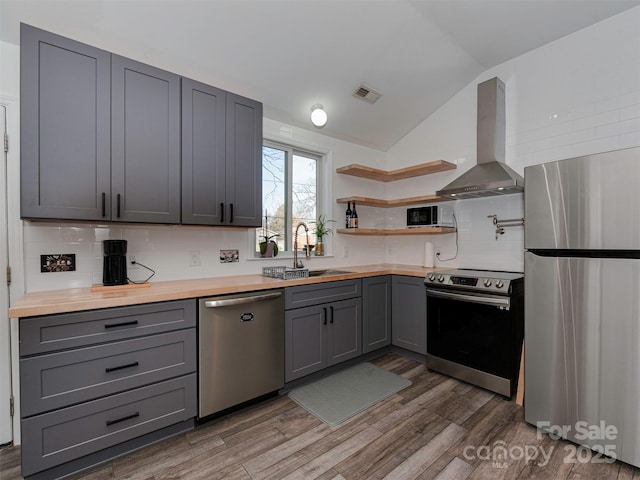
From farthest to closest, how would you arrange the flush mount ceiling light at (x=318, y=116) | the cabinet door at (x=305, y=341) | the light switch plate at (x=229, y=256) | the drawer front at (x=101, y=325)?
the flush mount ceiling light at (x=318, y=116) → the light switch plate at (x=229, y=256) → the cabinet door at (x=305, y=341) → the drawer front at (x=101, y=325)

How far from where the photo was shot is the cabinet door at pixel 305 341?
99.3 inches

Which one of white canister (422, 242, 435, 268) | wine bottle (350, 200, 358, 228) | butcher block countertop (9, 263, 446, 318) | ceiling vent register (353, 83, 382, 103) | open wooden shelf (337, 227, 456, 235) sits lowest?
butcher block countertop (9, 263, 446, 318)

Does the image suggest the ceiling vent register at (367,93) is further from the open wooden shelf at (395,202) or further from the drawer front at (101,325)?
the drawer front at (101,325)

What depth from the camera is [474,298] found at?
260cm

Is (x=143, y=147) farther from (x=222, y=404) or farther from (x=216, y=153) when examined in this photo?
(x=222, y=404)

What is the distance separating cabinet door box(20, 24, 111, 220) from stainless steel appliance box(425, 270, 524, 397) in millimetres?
2736

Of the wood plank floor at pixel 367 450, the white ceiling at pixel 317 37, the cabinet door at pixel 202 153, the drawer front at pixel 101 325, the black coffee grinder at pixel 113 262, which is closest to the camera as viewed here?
the drawer front at pixel 101 325

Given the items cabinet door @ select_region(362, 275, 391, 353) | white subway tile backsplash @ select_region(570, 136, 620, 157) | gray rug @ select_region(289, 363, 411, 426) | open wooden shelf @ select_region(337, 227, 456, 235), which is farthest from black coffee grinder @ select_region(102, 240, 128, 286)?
white subway tile backsplash @ select_region(570, 136, 620, 157)

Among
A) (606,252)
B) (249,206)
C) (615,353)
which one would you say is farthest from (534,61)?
(249,206)

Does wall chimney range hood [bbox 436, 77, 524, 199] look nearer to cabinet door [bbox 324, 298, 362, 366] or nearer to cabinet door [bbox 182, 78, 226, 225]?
cabinet door [bbox 324, 298, 362, 366]

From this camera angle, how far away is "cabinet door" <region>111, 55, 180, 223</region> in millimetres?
1979

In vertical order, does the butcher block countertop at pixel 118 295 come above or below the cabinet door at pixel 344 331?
above

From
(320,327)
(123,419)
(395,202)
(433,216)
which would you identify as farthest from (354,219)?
(123,419)

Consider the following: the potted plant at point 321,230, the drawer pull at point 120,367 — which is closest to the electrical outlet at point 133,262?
the drawer pull at point 120,367
